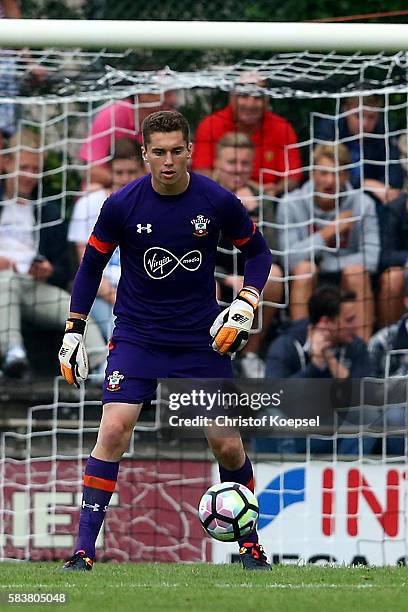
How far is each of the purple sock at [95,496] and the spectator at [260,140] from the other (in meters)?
3.54

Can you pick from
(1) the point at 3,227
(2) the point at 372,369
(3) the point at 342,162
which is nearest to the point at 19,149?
(1) the point at 3,227

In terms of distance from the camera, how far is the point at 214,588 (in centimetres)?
531

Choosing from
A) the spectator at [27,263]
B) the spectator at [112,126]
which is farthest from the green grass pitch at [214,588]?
the spectator at [112,126]

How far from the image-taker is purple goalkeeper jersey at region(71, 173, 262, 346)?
6078 millimetres

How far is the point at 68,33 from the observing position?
267 inches

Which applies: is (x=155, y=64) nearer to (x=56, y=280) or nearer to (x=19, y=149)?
(x=19, y=149)

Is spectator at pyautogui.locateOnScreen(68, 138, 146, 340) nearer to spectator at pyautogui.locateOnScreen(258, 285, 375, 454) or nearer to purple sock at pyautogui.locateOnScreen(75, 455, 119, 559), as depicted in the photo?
spectator at pyautogui.locateOnScreen(258, 285, 375, 454)

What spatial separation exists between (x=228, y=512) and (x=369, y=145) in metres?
3.94

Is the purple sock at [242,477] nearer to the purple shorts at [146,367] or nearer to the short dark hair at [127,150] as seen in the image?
the purple shorts at [146,367]

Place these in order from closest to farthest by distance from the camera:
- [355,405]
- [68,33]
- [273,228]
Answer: [68,33] < [355,405] < [273,228]

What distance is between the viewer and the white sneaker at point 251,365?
895cm

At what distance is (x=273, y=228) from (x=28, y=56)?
2220 mm

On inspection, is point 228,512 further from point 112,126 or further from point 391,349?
point 112,126

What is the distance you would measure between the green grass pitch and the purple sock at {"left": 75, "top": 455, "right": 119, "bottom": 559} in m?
0.18
